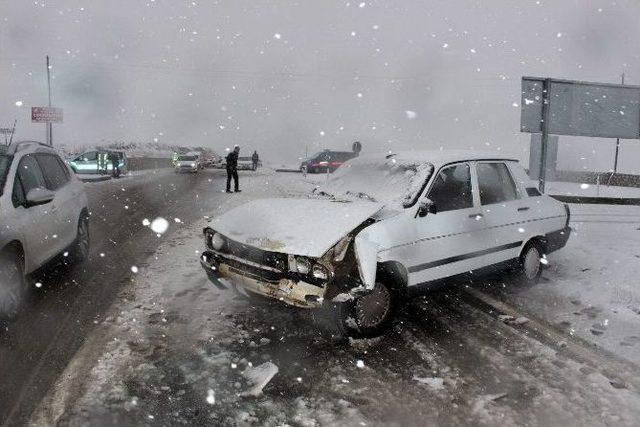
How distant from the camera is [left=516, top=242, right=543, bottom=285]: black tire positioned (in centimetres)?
604

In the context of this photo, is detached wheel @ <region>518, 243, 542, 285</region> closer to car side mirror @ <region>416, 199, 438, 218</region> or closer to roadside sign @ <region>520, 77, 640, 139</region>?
car side mirror @ <region>416, 199, 438, 218</region>

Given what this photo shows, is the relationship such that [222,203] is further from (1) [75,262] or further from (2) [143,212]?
(1) [75,262]

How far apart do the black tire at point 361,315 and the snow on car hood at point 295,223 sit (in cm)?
53

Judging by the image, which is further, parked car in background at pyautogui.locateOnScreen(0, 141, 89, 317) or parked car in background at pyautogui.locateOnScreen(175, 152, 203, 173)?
parked car in background at pyautogui.locateOnScreen(175, 152, 203, 173)

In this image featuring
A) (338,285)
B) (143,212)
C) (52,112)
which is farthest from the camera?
(52,112)

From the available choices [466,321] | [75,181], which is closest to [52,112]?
[75,181]

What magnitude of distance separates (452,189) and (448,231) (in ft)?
1.77

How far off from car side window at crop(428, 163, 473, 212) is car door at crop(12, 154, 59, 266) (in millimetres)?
3829

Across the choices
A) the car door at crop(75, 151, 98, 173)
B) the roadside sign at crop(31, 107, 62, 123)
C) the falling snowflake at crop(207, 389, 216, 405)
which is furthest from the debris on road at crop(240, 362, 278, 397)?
the roadside sign at crop(31, 107, 62, 123)

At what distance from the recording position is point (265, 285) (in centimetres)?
424

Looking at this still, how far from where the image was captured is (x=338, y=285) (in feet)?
13.1

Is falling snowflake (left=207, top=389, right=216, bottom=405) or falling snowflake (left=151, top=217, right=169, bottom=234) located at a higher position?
falling snowflake (left=207, top=389, right=216, bottom=405)

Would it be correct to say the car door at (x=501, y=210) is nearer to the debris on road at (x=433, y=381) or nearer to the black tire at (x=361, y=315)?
the black tire at (x=361, y=315)

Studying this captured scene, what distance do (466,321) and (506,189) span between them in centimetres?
175
